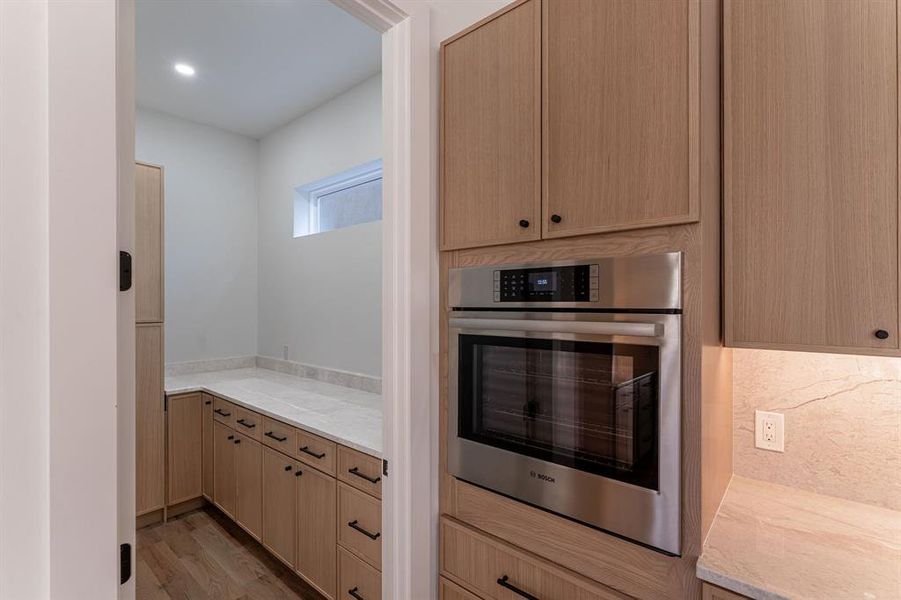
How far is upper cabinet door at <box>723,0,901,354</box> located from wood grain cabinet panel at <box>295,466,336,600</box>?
179 cm

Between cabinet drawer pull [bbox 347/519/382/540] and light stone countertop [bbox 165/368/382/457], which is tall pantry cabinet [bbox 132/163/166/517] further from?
cabinet drawer pull [bbox 347/519/382/540]

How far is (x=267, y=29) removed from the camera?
2.43 m

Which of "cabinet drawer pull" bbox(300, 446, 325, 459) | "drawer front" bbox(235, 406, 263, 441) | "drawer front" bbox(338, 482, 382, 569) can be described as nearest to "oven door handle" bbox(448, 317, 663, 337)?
"drawer front" bbox(338, 482, 382, 569)

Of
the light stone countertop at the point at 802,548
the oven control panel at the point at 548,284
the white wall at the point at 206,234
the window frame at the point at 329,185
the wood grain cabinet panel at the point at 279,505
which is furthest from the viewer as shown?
the white wall at the point at 206,234

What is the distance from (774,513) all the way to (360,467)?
1.44 m

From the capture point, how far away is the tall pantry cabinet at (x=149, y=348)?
2.82 meters

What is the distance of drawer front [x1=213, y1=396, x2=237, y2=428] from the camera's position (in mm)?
2781

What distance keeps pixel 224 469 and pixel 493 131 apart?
2.73 meters

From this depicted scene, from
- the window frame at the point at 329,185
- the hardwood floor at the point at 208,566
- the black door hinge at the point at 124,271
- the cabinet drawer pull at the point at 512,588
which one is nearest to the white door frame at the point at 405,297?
the cabinet drawer pull at the point at 512,588

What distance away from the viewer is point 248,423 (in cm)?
262

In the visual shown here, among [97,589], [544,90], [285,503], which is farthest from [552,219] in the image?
[285,503]

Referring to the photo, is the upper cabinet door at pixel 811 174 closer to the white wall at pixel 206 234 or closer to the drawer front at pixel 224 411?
the drawer front at pixel 224 411

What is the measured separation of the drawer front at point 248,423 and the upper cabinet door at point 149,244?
2.87 feet

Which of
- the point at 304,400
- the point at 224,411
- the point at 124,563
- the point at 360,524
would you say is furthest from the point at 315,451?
the point at 124,563
